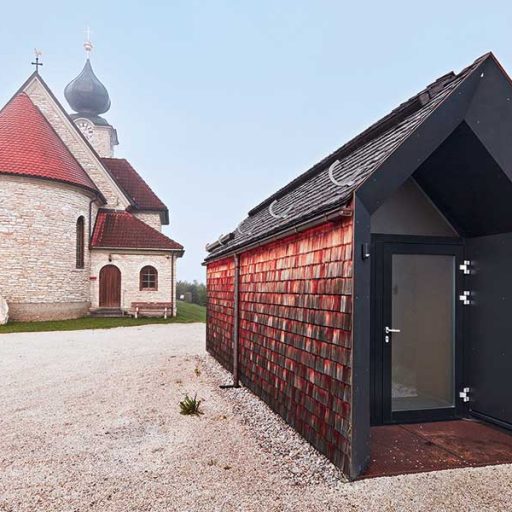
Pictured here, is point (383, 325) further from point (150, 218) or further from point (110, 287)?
point (150, 218)

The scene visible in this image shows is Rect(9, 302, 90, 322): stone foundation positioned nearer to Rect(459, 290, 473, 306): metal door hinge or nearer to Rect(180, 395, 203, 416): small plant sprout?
Rect(180, 395, 203, 416): small plant sprout

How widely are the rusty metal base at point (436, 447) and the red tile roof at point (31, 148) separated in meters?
18.3

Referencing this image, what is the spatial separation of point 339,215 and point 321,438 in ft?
7.44

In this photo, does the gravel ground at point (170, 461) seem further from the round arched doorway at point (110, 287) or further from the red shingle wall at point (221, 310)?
the round arched doorway at point (110, 287)

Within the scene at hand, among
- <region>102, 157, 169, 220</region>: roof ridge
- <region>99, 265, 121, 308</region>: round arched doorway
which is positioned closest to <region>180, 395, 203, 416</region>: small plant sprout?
<region>99, 265, 121, 308</region>: round arched doorway

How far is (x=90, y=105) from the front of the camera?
1316 inches

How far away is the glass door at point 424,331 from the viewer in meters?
5.01

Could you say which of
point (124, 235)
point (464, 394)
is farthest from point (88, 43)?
point (464, 394)

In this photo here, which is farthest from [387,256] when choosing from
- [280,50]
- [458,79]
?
[280,50]

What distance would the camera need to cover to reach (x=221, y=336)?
904cm

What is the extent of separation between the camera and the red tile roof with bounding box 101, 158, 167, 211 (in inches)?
1016

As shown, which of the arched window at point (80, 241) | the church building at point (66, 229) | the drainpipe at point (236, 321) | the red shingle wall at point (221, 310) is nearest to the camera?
the drainpipe at point (236, 321)

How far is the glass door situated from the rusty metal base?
269mm

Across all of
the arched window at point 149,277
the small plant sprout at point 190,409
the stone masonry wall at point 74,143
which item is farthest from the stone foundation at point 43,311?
the small plant sprout at point 190,409
